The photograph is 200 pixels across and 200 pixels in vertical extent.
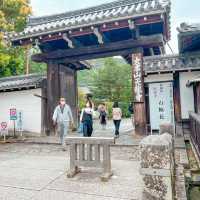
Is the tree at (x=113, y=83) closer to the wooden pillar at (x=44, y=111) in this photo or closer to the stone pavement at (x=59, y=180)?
the wooden pillar at (x=44, y=111)

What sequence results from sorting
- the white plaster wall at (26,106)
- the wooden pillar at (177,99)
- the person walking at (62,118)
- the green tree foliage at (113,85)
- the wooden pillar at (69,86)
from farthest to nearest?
the green tree foliage at (113,85) < the wooden pillar at (69,86) < the white plaster wall at (26,106) < the wooden pillar at (177,99) < the person walking at (62,118)

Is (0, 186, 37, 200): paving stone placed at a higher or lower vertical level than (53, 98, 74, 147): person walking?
lower

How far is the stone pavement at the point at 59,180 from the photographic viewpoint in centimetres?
412

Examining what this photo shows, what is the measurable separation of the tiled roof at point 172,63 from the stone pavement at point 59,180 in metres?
4.10

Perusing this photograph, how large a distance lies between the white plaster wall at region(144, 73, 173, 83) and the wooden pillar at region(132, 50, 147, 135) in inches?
20.8

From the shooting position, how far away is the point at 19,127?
38.7 ft

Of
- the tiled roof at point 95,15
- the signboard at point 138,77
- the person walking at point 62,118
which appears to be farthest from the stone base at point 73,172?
the tiled roof at point 95,15

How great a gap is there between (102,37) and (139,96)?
306 centimetres

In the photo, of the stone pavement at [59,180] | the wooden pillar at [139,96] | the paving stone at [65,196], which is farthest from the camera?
the wooden pillar at [139,96]

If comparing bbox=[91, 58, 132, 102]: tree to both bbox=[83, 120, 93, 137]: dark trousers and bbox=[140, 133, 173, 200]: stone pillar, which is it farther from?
bbox=[140, 133, 173, 200]: stone pillar

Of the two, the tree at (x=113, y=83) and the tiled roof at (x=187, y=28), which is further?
the tree at (x=113, y=83)

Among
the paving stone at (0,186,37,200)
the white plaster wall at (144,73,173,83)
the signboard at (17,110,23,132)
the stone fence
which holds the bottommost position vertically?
the paving stone at (0,186,37,200)

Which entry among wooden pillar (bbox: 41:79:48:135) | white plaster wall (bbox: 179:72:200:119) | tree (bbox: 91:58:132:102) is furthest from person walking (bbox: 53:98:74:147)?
tree (bbox: 91:58:132:102)

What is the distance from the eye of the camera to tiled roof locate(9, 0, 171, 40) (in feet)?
28.1
